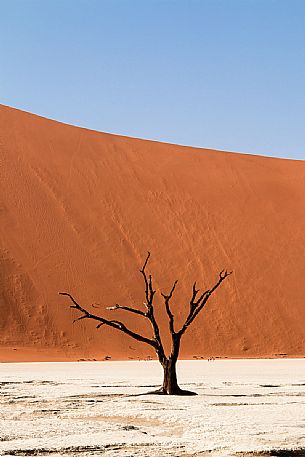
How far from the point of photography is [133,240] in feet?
122

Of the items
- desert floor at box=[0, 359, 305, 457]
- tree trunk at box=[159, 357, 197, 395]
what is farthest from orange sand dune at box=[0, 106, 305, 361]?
tree trunk at box=[159, 357, 197, 395]

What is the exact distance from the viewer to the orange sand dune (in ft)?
103

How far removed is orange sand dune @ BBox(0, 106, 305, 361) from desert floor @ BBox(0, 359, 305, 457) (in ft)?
45.3

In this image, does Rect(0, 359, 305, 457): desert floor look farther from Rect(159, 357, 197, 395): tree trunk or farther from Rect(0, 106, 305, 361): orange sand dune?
Rect(0, 106, 305, 361): orange sand dune

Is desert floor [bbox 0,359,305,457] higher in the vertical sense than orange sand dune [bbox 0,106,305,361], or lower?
lower

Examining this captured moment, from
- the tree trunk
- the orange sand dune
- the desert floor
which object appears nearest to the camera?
the desert floor

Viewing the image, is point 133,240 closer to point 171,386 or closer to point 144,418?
point 171,386

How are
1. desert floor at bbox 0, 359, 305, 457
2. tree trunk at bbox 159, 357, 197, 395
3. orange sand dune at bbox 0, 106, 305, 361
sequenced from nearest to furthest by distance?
desert floor at bbox 0, 359, 305, 457 → tree trunk at bbox 159, 357, 197, 395 → orange sand dune at bbox 0, 106, 305, 361

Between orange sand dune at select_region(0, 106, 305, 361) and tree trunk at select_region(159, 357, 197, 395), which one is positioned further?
orange sand dune at select_region(0, 106, 305, 361)

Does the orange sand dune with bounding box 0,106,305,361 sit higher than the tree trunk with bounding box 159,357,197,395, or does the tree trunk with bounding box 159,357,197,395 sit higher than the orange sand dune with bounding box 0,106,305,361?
the orange sand dune with bounding box 0,106,305,361

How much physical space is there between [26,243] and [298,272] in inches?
500

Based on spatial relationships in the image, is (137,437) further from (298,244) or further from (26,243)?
(298,244)

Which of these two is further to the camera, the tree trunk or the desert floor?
the tree trunk

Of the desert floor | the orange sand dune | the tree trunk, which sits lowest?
the desert floor
